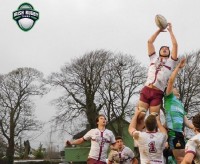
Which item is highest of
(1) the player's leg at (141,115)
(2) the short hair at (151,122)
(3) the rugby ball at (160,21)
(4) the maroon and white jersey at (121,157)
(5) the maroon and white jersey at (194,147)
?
(3) the rugby ball at (160,21)

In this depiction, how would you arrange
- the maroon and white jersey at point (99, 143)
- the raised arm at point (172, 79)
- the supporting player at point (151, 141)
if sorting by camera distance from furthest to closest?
the maroon and white jersey at point (99, 143)
the raised arm at point (172, 79)
the supporting player at point (151, 141)

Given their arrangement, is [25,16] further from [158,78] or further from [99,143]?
[158,78]

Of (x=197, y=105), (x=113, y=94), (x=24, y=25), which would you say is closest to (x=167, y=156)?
(x=24, y=25)

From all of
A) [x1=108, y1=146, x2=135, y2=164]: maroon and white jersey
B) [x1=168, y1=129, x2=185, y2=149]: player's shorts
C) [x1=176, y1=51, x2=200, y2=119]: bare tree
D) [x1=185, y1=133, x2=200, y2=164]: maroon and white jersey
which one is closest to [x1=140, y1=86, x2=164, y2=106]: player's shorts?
[x1=168, y1=129, x2=185, y2=149]: player's shorts

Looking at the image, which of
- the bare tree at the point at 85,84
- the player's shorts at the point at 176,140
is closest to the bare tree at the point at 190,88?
the bare tree at the point at 85,84

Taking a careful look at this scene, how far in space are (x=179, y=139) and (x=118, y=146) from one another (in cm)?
288

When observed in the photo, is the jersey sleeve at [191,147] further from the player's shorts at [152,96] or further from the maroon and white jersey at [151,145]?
→ the player's shorts at [152,96]

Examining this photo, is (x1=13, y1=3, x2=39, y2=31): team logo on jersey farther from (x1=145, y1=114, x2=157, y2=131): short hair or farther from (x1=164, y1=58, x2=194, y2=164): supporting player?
(x1=145, y1=114, x2=157, y2=131): short hair

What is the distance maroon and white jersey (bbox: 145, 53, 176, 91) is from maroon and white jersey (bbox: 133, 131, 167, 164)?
6.41 feet

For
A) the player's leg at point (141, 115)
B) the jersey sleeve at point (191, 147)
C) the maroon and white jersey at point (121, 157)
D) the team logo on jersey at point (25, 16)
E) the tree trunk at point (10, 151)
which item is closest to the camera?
the jersey sleeve at point (191, 147)

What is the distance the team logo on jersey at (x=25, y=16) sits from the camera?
52.3 feet

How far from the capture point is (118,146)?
11.4 metres

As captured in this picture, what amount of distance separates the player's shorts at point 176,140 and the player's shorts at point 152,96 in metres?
0.71

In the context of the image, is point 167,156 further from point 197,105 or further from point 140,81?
point 140,81
